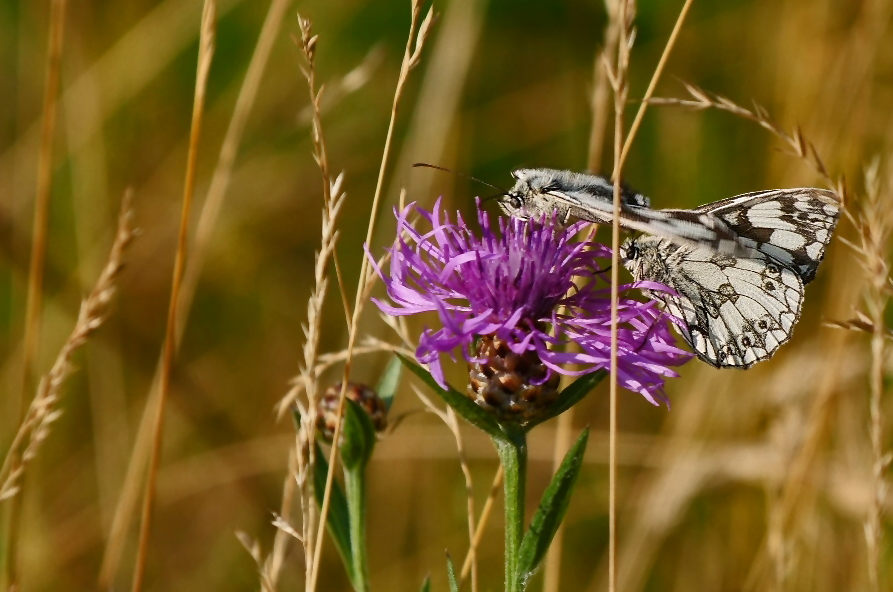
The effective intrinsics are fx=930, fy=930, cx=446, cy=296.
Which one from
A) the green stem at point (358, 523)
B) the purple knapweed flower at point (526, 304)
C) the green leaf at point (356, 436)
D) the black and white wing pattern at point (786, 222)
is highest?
the black and white wing pattern at point (786, 222)

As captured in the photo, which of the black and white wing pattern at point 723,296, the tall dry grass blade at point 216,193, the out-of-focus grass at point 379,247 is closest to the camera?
the black and white wing pattern at point 723,296

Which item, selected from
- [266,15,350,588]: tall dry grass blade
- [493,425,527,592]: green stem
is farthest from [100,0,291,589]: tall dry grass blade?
[493,425,527,592]: green stem

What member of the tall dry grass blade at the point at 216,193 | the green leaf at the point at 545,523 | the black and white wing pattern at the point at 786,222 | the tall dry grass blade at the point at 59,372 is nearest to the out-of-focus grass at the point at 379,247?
the black and white wing pattern at the point at 786,222

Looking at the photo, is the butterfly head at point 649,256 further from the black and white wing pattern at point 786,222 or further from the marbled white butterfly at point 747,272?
the black and white wing pattern at point 786,222

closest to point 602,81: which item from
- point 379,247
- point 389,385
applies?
point 389,385

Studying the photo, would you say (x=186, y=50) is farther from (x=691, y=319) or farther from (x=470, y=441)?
(x=691, y=319)

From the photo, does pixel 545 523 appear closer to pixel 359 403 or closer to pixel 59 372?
pixel 359 403

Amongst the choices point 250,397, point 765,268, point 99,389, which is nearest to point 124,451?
point 99,389

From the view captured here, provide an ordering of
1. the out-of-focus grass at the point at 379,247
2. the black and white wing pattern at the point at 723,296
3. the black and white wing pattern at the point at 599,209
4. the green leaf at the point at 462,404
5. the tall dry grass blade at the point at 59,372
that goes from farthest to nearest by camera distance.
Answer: the out-of-focus grass at the point at 379,247 → the black and white wing pattern at the point at 723,296 → the tall dry grass blade at the point at 59,372 → the black and white wing pattern at the point at 599,209 → the green leaf at the point at 462,404
